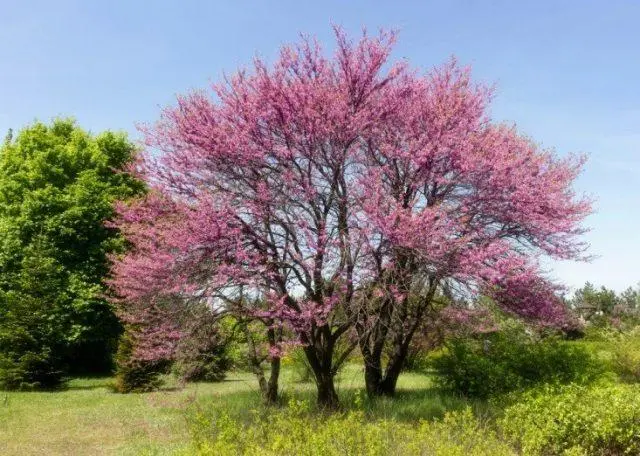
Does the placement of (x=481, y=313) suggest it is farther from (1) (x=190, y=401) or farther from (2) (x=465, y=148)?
(1) (x=190, y=401)

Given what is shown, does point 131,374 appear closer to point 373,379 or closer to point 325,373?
point 373,379

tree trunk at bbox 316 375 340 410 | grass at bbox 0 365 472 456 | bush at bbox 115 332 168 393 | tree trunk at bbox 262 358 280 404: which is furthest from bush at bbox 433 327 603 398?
bush at bbox 115 332 168 393

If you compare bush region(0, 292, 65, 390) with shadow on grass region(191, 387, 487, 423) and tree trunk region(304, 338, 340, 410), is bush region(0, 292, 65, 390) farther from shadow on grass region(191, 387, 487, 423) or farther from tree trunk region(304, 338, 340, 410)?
tree trunk region(304, 338, 340, 410)

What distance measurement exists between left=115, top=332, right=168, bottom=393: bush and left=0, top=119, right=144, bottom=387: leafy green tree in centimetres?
429

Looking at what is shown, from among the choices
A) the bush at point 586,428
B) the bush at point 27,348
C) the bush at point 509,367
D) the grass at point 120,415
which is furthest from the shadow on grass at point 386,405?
the bush at point 27,348

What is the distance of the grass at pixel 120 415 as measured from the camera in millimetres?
10898

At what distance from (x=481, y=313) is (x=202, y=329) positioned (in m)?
7.65

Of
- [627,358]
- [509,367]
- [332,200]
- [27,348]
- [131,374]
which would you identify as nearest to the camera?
[332,200]

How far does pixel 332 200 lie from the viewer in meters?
12.8

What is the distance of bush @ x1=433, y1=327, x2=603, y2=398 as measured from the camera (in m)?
15.2

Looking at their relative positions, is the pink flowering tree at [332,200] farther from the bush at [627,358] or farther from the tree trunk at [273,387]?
the bush at [627,358]

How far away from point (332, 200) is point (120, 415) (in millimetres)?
7995

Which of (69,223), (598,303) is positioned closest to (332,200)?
(69,223)

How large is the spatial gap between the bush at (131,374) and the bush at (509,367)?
10325 mm
